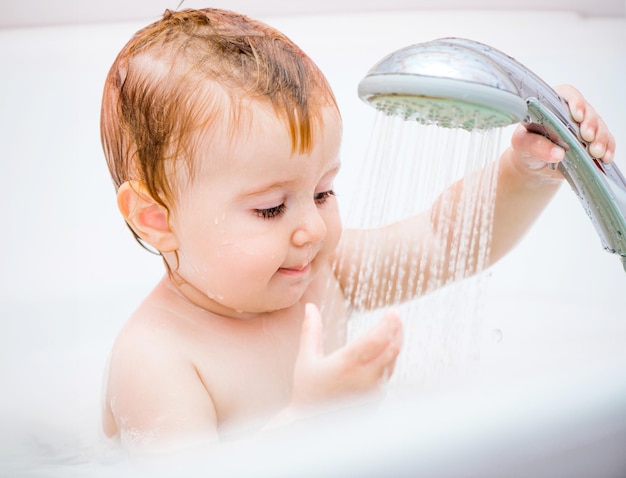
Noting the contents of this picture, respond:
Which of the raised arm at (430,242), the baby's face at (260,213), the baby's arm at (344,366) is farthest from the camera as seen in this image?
the raised arm at (430,242)

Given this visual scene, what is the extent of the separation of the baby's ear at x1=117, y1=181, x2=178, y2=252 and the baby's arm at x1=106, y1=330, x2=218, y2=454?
10 centimetres

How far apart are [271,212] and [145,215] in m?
0.13

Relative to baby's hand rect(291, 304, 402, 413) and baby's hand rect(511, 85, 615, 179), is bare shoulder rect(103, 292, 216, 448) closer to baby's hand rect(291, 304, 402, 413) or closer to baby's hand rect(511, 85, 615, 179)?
baby's hand rect(291, 304, 402, 413)

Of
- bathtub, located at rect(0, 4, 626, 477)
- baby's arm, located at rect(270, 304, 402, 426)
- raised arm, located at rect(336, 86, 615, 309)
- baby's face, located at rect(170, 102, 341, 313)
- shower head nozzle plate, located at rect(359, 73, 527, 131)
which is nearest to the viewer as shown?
shower head nozzle plate, located at rect(359, 73, 527, 131)

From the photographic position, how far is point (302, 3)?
147cm

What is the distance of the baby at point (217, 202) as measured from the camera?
2.63 feet

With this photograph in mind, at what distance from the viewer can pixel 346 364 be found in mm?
679

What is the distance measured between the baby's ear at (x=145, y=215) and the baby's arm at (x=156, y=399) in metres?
0.10

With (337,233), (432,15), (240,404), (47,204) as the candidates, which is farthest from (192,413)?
(432,15)

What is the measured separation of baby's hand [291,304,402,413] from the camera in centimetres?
66

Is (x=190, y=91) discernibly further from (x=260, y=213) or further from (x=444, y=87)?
(x=444, y=87)

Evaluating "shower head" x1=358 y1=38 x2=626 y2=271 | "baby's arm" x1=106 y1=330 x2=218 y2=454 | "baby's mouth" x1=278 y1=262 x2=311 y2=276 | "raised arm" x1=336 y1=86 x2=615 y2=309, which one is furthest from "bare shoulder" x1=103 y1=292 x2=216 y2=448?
"shower head" x1=358 y1=38 x2=626 y2=271

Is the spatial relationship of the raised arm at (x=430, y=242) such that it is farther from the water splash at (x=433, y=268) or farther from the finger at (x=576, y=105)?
the finger at (x=576, y=105)

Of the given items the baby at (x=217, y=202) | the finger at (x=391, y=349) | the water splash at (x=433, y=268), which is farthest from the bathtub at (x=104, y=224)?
the finger at (x=391, y=349)
